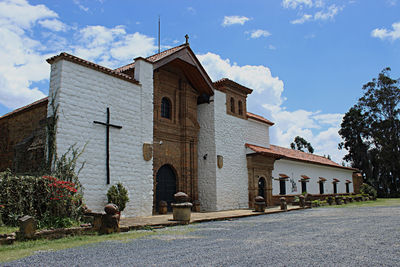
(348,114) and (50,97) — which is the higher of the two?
(348,114)

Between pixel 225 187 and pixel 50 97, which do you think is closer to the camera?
pixel 50 97

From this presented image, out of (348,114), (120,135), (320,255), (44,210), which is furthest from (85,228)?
(348,114)

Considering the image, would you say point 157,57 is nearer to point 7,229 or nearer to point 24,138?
point 24,138

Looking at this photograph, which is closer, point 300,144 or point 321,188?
point 321,188

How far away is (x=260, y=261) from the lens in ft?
16.0

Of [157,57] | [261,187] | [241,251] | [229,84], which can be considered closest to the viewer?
[241,251]

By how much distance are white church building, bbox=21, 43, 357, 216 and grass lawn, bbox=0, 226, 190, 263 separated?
3387 millimetres

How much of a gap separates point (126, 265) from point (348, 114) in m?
40.0

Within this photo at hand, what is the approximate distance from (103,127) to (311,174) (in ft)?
61.5

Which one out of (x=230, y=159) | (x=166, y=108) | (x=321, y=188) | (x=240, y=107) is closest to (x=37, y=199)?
(x=166, y=108)

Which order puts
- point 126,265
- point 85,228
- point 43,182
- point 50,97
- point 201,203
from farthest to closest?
point 201,203 < point 50,97 < point 43,182 < point 85,228 < point 126,265

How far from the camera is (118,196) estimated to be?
1112 centimetres

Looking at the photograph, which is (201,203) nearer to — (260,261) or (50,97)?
(50,97)

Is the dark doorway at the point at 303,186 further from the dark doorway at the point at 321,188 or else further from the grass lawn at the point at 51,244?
the grass lawn at the point at 51,244
